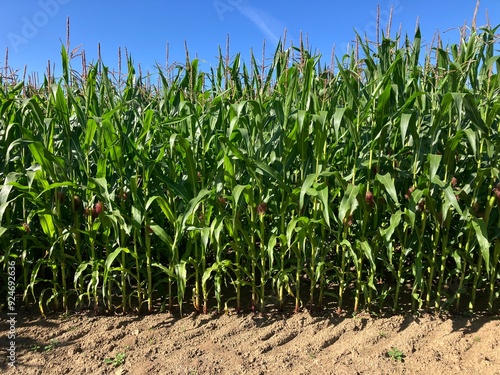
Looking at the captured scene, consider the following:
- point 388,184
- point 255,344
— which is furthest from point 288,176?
point 255,344

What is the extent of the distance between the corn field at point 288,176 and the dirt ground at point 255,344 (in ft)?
0.43

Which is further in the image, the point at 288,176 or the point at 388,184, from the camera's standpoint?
the point at 288,176

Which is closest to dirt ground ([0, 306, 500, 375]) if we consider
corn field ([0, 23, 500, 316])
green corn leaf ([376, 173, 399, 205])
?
corn field ([0, 23, 500, 316])

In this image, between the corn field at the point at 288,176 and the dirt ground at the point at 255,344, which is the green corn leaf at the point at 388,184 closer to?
the corn field at the point at 288,176

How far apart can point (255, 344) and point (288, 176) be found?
108 cm

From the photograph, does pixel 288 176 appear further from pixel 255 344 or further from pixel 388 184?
pixel 255 344

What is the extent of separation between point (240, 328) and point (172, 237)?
75cm

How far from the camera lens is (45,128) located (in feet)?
7.71

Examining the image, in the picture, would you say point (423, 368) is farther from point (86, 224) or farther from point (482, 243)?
point (86, 224)

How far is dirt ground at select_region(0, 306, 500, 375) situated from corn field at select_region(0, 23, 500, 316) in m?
0.13

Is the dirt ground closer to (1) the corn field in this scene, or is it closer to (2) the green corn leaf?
(1) the corn field

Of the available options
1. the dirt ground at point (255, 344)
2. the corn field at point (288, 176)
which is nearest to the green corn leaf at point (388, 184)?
the corn field at point (288, 176)

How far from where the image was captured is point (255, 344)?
2.45m

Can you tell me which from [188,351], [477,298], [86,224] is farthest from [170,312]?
[477,298]
